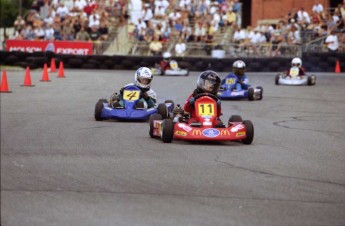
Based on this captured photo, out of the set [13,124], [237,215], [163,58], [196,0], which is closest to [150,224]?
[237,215]

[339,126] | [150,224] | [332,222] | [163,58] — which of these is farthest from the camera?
[163,58]

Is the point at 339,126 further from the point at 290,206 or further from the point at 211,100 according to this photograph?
the point at 290,206

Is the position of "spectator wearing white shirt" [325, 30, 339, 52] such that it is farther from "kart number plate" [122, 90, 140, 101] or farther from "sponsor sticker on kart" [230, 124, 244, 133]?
"sponsor sticker on kart" [230, 124, 244, 133]

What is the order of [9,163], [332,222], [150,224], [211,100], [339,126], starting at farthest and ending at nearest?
[339,126], [211,100], [9,163], [332,222], [150,224]

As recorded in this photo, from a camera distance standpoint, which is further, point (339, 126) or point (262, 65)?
point (262, 65)

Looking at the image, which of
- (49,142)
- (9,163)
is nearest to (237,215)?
(9,163)

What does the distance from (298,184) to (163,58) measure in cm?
2092

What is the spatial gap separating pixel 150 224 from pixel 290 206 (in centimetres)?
136

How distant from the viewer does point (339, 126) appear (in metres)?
13.5

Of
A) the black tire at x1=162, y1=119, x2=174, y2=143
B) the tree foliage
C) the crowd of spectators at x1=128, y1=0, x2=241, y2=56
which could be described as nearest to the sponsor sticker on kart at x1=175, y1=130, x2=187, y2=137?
the black tire at x1=162, y1=119, x2=174, y2=143

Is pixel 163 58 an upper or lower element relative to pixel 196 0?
lower

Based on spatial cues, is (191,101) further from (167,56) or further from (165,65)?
(167,56)

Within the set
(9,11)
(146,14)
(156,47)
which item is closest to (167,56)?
(156,47)

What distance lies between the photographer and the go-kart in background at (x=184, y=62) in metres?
28.6
